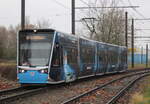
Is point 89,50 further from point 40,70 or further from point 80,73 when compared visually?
point 40,70

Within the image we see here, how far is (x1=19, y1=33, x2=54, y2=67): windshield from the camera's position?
16.5 meters

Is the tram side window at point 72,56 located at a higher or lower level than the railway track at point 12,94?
higher

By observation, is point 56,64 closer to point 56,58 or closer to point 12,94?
point 56,58

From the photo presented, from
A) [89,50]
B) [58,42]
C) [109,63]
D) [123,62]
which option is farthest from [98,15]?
[58,42]

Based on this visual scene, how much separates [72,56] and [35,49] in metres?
3.83

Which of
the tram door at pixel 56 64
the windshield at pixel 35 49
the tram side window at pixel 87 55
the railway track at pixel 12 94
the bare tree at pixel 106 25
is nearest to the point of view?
the railway track at pixel 12 94

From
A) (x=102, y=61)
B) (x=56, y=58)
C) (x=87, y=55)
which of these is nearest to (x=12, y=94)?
(x=56, y=58)

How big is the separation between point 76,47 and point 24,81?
18.2 feet

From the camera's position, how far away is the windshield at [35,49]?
16533mm

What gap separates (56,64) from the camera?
1703 centimetres

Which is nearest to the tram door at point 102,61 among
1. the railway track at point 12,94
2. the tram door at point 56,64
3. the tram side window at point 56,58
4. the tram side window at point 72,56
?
the tram side window at point 72,56

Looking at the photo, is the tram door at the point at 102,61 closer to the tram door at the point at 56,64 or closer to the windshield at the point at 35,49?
the tram door at the point at 56,64

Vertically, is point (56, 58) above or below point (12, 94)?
above

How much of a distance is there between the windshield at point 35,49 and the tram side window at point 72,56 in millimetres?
2572
